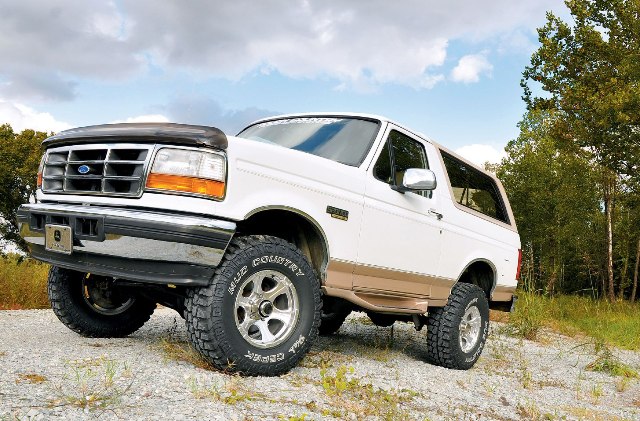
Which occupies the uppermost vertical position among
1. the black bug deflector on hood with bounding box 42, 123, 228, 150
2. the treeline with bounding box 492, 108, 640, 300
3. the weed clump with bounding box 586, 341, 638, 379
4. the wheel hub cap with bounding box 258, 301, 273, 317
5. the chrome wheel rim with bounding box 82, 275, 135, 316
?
the treeline with bounding box 492, 108, 640, 300

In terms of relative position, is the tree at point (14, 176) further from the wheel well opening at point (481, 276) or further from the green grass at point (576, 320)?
the wheel well opening at point (481, 276)

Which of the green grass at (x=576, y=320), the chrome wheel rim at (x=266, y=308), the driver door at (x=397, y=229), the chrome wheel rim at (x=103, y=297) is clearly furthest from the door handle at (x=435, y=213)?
the green grass at (x=576, y=320)

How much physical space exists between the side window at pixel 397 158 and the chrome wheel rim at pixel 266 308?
1.33 metres

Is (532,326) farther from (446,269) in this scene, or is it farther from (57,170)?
(57,170)

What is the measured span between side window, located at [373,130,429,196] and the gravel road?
159 cm

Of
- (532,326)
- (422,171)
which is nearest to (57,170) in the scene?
(422,171)

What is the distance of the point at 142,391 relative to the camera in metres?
3.27

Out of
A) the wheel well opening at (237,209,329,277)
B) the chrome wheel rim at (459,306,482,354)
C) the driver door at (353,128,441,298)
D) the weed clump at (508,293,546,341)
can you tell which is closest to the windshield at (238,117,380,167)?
the driver door at (353,128,441,298)

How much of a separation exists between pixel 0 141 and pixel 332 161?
67.3 ft

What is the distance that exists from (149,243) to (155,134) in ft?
2.26

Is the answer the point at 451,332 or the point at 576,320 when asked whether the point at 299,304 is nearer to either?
the point at 451,332

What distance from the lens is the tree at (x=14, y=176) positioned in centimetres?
1928

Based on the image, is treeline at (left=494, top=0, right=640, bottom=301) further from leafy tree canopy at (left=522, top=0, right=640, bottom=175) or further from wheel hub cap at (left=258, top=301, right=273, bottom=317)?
wheel hub cap at (left=258, top=301, right=273, bottom=317)

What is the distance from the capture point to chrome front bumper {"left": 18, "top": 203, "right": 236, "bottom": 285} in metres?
3.49
